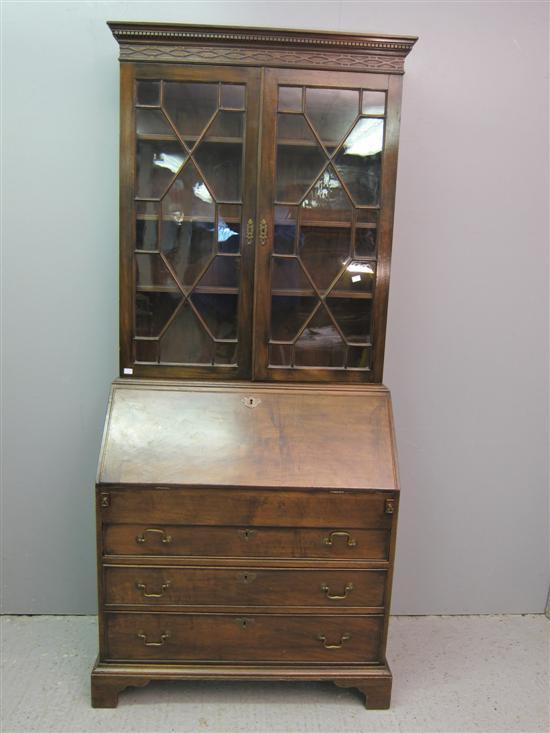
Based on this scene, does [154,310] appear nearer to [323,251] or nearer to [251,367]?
[251,367]

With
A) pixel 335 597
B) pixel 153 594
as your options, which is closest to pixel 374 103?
pixel 335 597

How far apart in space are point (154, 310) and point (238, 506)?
0.68 metres

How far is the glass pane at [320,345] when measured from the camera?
1954 mm

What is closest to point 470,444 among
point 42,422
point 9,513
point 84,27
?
point 42,422

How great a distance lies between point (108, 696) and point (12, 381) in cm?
115

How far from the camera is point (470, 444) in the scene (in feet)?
7.75

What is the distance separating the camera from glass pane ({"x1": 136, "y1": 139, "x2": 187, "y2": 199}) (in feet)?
6.09

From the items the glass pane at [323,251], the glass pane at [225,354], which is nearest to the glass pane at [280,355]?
the glass pane at [225,354]

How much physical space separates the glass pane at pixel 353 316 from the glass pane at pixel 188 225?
45 centimetres

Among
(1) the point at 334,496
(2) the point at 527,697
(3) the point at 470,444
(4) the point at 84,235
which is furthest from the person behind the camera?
(3) the point at 470,444

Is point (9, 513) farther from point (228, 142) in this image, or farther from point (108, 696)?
point (228, 142)

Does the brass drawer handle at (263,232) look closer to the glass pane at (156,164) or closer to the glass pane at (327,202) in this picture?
the glass pane at (327,202)

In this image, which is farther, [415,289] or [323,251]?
[415,289]

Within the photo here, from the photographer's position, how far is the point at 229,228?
190 cm
